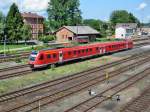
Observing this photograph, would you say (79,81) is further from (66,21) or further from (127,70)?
(66,21)

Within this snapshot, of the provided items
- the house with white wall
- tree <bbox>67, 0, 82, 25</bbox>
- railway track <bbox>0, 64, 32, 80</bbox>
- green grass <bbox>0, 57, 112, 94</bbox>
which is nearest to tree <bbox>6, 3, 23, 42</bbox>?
tree <bbox>67, 0, 82, 25</bbox>

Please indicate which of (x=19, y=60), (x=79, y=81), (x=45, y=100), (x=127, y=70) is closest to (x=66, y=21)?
(x=19, y=60)

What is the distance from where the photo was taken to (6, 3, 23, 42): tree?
7794 centimetres

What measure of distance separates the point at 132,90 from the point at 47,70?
533 inches

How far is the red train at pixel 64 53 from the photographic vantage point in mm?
36438

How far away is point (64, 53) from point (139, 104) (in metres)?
20.0

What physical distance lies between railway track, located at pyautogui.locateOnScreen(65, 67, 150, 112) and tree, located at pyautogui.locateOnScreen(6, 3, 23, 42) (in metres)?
49.3

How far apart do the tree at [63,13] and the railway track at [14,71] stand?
66.0 m

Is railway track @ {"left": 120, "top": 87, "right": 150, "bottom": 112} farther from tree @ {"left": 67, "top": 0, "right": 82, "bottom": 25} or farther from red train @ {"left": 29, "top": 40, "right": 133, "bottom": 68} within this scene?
tree @ {"left": 67, "top": 0, "right": 82, "bottom": 25}

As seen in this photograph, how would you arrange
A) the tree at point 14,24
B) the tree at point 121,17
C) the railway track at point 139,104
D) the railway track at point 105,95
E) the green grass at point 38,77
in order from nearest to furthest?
1. the railway track at point 139,104
2. the railway track at point 105,95
3. the green grass at point 38,77
4. the tree at point 14,24
5. the tree at point 121,17

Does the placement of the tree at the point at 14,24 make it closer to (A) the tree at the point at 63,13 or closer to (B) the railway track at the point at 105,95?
(A) the tree at the point at 63,13

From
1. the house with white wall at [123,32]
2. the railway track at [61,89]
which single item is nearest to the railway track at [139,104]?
the railway track at [61,89]

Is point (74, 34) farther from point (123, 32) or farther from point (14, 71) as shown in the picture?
point (14, 71)

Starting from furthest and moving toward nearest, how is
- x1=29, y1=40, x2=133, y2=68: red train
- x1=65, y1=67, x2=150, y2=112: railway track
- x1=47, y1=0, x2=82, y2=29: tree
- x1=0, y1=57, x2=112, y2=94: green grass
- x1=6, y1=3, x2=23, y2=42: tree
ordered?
1. x1=47, y1=0, x2=82, y2=29: tree
2. x1=6, y1=3, x2=23, y2=42: tree
3. x1=29, y1=40, x2=133, y2=68: red train
4. x1=0, y1=57, x2=112, y2=94: green grass
5. x1=65, y1=67, x2=150, y2=112: railway track
